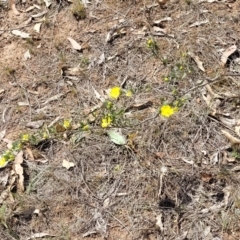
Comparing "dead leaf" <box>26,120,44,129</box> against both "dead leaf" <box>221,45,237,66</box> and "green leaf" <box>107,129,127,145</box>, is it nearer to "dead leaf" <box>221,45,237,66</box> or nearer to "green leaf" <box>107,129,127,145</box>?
"green leaf" <box>107,129,127,145</box>

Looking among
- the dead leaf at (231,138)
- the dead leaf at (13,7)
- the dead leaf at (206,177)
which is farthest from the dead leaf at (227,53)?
the dead leaf at (13,7)

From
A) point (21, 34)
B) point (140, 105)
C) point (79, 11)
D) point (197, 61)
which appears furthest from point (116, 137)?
point (21, 34)

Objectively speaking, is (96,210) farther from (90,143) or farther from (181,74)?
(181,74)

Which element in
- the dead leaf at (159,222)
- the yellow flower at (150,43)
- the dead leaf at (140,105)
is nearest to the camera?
the dead leaf at (159,222)

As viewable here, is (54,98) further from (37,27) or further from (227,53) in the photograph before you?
(227,53)

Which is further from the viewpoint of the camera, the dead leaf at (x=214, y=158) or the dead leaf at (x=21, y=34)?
the dead leaf at (x=21, y=34)

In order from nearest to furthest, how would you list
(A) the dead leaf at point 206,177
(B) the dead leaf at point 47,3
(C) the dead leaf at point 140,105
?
1. (A) the dead leaf at point 206,177
2. (C) the dead leaf at point 140,105
3. (B) the dead leaf at point 47,3

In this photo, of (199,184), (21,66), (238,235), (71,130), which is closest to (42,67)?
(21,66)

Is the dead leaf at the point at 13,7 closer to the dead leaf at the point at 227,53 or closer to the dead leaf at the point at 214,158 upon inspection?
the dead leaf at the point at 227,53
